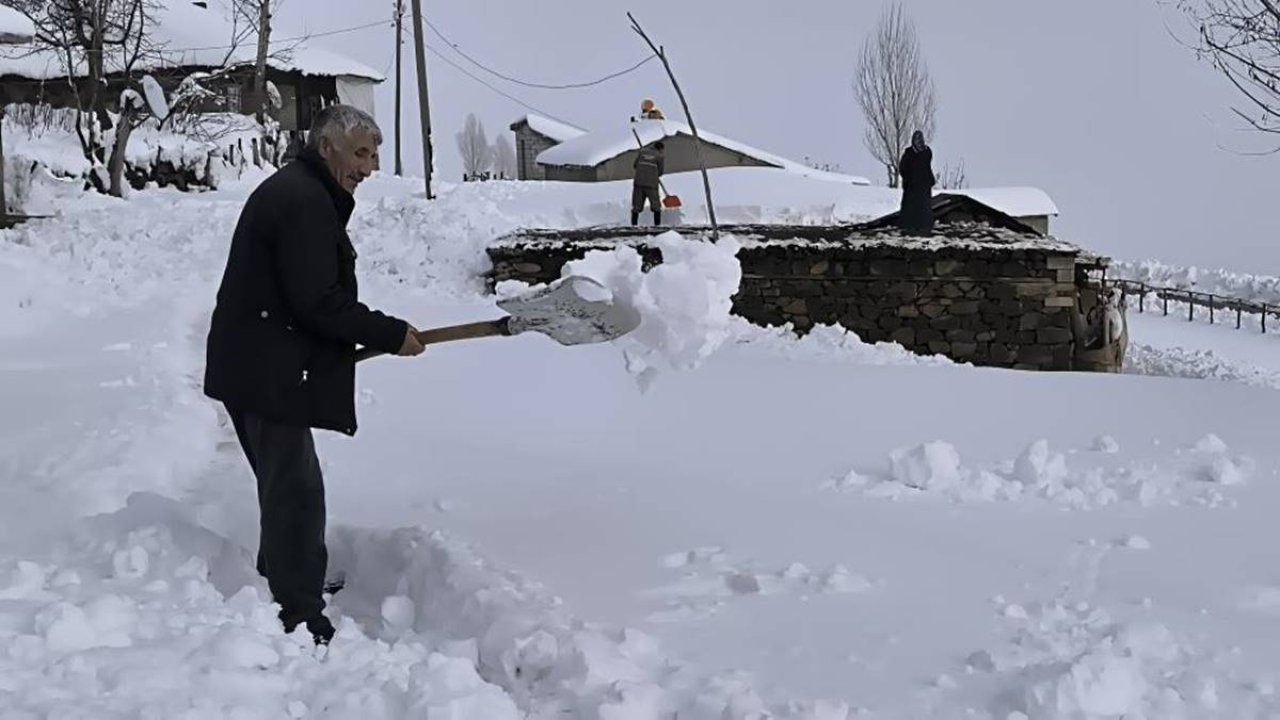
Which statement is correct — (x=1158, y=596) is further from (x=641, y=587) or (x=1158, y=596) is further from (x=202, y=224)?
(x=202, y=224)

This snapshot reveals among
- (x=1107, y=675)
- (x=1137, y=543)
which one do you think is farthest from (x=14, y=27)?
(x=1107, y=675)

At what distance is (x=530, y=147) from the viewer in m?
32.7

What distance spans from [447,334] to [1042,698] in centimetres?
206

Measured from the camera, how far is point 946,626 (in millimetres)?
3250

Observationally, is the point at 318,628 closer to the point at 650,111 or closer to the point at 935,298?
the point at 935,298

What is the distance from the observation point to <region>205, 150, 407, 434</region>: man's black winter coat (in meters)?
3.30

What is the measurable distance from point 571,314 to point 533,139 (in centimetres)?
2950

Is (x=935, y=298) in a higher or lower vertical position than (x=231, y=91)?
lower

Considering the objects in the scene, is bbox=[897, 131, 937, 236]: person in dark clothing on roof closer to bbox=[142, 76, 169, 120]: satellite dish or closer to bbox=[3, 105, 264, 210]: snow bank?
bbox=[3, 105, 264, 210]: snow bank

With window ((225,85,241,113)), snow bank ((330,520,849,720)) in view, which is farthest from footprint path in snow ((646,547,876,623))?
window ((225,85,241,113))

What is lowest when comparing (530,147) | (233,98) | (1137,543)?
(1137,543)

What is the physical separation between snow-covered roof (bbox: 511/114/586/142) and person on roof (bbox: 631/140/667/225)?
16391 mm

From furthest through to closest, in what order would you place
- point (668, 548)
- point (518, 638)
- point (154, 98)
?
point (154, 98) → point (668, 548) → point (518, 638)

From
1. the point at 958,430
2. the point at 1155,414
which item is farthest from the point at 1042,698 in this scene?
the point at 1155,414
